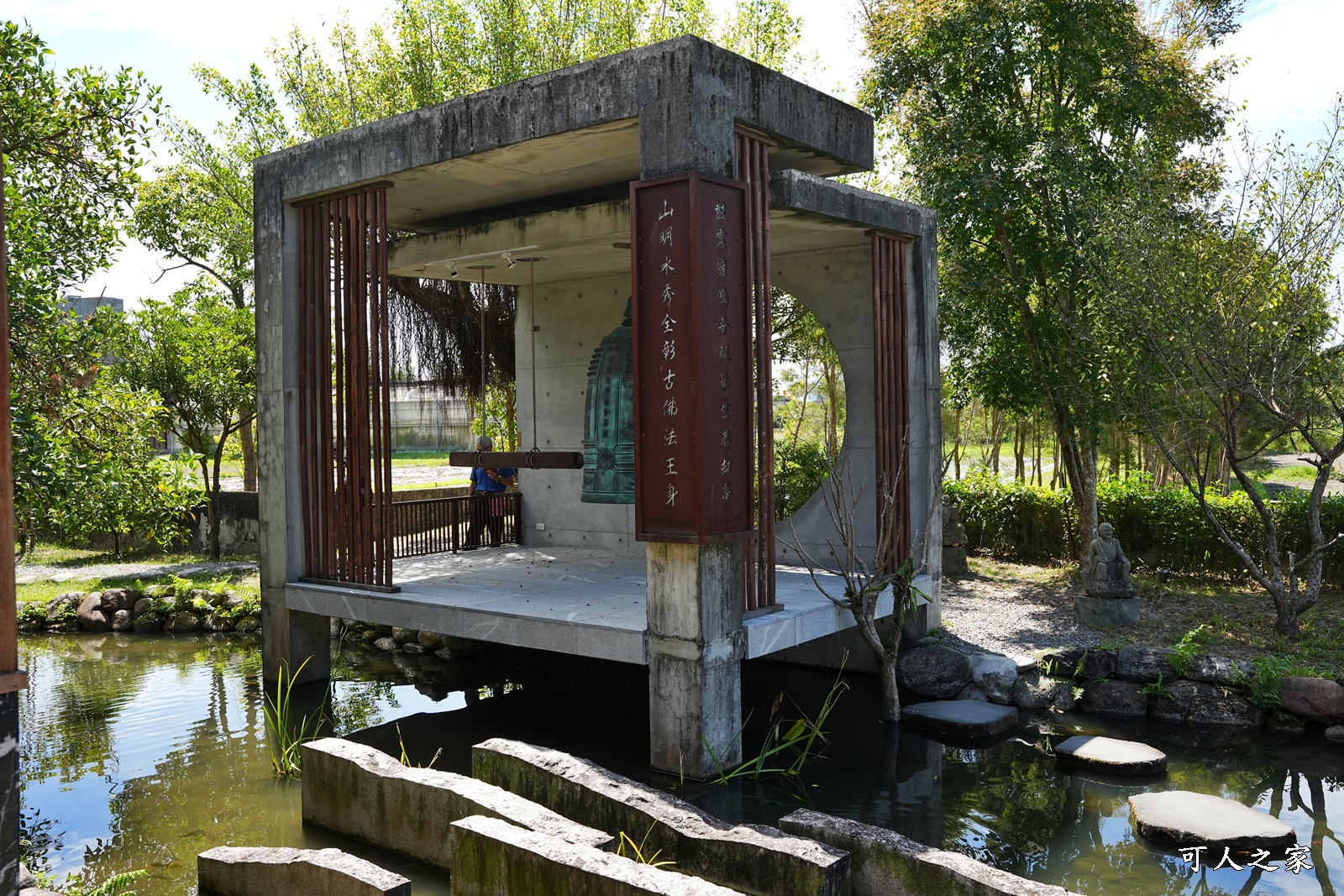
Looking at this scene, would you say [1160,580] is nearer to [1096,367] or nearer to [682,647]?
[1096,367]

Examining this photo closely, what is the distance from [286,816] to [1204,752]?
250 inches

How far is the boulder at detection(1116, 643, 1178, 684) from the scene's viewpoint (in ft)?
28.6

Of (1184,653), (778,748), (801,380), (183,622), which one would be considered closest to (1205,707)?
→ (1184,653)

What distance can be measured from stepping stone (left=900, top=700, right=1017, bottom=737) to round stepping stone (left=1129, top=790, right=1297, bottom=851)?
5.49 feet

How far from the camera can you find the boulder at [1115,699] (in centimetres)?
866

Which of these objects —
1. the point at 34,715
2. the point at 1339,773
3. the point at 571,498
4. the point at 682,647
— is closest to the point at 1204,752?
the point at 1339,773

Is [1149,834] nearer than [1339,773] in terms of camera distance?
Yes

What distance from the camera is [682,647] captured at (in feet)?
22.7

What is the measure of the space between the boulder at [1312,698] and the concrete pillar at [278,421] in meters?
8.14

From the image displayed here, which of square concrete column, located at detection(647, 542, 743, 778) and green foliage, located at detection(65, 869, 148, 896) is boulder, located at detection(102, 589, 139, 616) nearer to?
green foliage, located at detection(65, 869, 148, 896)

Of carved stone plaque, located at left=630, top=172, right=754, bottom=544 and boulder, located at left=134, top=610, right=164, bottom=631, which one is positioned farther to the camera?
boulder, located at left=134, top=610, right=164, bottom=631

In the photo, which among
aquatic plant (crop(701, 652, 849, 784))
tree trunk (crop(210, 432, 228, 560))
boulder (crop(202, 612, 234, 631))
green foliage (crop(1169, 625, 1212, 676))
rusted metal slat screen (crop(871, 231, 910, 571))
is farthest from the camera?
tree trunk (crop(210, 432, 228, 560))

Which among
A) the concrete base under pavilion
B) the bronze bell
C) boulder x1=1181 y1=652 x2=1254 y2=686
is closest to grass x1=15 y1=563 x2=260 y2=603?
the concrete base under pavilion

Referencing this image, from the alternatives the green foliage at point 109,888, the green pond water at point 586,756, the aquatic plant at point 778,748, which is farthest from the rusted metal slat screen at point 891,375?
the green foliage at point 109,888
